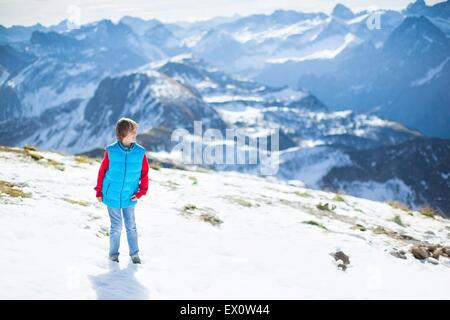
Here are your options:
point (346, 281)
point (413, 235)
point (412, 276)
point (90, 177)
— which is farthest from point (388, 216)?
point (90, 177)

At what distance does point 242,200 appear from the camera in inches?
706

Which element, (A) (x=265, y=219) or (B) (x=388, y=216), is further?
(B) (x=388, y=216)

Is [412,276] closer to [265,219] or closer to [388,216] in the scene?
[265,219]

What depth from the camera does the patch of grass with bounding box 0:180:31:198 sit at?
12.8 metres

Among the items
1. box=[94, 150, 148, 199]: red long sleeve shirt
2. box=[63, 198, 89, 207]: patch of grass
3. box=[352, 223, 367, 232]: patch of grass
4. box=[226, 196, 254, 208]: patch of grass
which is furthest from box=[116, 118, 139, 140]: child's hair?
box=[352, 223, 367, 232]: patch of grass

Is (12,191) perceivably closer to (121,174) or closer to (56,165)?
(121,174)

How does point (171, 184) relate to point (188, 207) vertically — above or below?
above

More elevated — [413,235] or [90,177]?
[90,177]

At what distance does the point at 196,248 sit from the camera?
1161 cm

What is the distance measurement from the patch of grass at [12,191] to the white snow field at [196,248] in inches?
2.5

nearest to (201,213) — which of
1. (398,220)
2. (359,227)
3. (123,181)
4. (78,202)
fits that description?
(78,202)

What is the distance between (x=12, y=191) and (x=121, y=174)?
496 cm

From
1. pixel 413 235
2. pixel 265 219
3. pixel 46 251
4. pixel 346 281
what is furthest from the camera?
pixel 413 235
